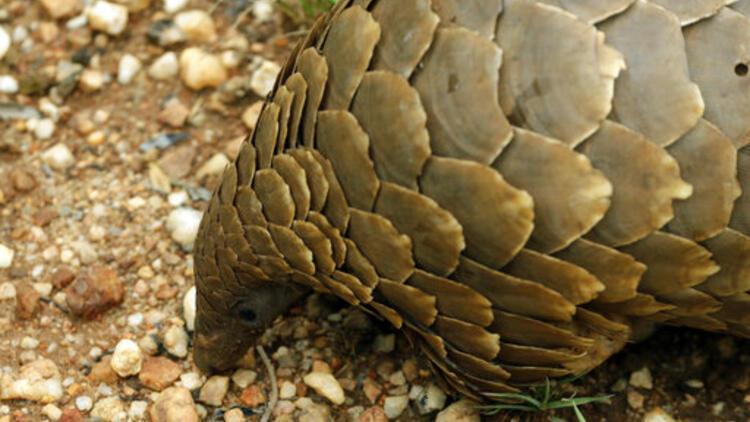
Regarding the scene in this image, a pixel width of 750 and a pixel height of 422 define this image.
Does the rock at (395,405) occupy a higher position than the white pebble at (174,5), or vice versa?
the white pebble at (174,5)

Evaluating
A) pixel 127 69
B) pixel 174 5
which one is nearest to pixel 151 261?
pixel 127 69

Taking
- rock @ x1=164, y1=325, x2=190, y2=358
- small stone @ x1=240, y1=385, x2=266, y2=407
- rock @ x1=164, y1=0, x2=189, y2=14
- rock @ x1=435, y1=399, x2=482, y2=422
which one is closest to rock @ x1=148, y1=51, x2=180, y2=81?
rock @ x1=164, y1=0, x2=189, y2=14


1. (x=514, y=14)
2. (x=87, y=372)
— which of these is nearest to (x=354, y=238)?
(x=514, y=14)

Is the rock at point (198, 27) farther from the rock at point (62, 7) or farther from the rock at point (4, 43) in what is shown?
the rock at point (4, 43)

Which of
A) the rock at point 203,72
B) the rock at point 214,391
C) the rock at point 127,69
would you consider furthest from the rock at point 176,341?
the rock at point 127,69

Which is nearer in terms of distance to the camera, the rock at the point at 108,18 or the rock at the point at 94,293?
the rock at the point at 94,293

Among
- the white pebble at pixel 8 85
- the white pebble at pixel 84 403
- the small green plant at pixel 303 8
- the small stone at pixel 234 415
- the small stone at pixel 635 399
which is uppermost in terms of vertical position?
the small green plant at pixel 303 8

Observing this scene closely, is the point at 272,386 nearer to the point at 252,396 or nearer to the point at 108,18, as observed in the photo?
the point at 252,396

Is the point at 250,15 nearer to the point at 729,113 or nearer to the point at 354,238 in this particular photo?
the point at 354,238
